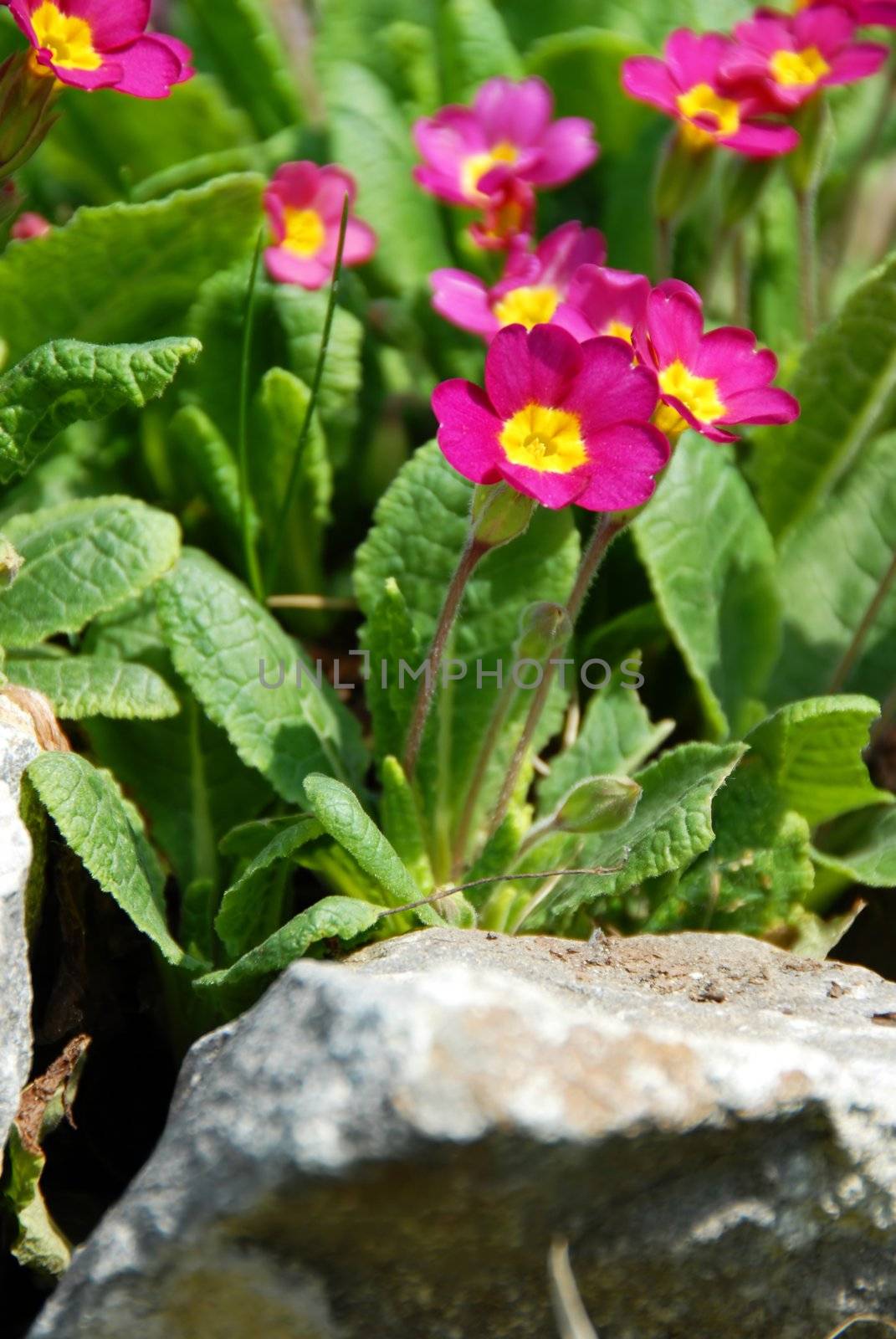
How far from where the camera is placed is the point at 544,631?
6.42ft

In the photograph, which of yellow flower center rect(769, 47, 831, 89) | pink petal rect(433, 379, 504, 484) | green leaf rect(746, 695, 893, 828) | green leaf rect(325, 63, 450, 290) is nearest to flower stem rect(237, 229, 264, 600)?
green leaf rect(325, 63, 450, 290)

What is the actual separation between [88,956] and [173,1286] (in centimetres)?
67

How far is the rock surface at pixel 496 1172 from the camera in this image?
1.40m

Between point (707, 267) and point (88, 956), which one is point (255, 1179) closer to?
point (88, 956)

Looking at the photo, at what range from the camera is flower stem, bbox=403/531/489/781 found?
1894 millimetres

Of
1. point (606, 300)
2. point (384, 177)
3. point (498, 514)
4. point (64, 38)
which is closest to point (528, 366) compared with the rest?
point (498, 514)

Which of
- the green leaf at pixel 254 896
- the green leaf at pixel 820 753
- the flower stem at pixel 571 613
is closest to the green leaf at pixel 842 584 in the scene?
the green leaf at pixel 820 753

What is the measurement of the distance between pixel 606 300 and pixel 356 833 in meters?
0.82

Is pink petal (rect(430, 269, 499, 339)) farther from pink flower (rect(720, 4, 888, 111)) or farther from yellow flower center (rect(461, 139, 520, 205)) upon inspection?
pink flower (rect(720, 4, 888, 111))

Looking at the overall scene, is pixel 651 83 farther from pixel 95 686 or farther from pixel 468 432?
pixel 95 686

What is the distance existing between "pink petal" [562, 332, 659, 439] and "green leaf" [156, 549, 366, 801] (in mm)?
602

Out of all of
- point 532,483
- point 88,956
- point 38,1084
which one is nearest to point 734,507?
point 532,483

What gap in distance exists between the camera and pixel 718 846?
6.97ft

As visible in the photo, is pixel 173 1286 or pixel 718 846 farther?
pixel 718 846
